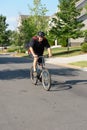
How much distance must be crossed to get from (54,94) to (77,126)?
3.96 m

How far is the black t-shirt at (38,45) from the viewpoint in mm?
12547

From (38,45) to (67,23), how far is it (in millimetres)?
30542

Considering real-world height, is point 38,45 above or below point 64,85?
above

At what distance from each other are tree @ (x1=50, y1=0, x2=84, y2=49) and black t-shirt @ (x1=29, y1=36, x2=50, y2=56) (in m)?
29.5

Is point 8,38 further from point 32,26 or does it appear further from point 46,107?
point 46,107

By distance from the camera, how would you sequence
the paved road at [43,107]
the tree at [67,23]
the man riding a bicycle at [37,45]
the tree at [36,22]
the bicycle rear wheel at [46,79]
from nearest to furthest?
the paved road at [43,107] → the bicycle rear wheel at [46,79] → the man riding a bicycle at [37,45] → the tree at [67,23] → the tree at [36,22]

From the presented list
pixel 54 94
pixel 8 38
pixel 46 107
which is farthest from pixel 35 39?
pixel 8 38

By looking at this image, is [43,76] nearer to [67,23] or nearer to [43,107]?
[43,107]

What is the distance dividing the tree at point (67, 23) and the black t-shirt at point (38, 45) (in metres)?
29.5

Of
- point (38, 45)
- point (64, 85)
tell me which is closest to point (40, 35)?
point (38, 45)

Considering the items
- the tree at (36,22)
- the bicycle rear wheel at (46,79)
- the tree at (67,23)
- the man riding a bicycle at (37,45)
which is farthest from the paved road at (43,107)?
the tree at (36,22)

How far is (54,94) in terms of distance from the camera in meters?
Answer: 11.3

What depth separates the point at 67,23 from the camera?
4281 cm

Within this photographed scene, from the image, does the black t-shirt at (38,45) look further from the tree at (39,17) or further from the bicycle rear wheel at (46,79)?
the tree at (39,17)
